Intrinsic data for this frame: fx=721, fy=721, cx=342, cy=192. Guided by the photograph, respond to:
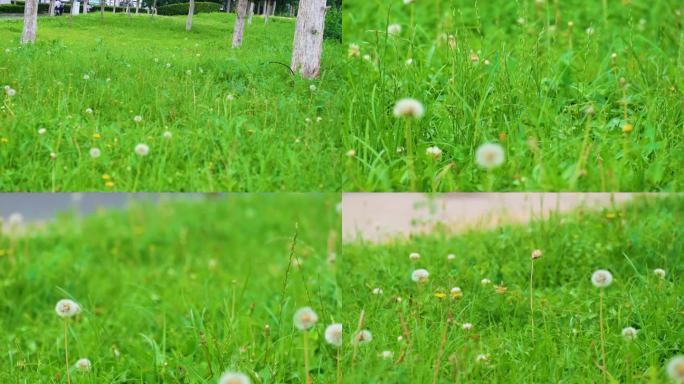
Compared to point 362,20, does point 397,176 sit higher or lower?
lower

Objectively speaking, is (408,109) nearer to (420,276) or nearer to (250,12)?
(420,276)

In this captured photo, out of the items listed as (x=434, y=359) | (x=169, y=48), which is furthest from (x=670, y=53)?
(x=169, y=48)

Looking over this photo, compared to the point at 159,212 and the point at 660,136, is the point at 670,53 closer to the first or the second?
the point at 660,136

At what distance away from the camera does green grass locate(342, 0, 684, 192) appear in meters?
2.42

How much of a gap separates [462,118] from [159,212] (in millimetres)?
1938

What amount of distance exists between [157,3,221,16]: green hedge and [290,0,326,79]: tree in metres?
0.36

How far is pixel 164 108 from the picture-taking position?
2797 millimetres

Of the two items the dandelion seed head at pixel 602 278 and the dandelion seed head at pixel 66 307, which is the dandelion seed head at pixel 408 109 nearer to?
the dandelion seed head at pixel 602 278

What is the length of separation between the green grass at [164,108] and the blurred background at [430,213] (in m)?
0.66

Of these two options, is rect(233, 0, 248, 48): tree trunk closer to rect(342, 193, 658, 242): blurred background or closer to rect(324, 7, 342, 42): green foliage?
rect(324, 7, 342, 42): green foliage

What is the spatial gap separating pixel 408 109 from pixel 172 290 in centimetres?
129

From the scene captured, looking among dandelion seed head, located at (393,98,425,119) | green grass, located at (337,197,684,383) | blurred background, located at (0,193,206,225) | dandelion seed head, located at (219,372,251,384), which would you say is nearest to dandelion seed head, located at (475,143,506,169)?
dandelion seed head, located at (393,98,425,119)

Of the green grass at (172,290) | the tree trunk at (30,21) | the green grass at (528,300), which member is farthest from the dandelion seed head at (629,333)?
the tree trunk at (30,21)

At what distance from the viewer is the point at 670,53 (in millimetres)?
2896
